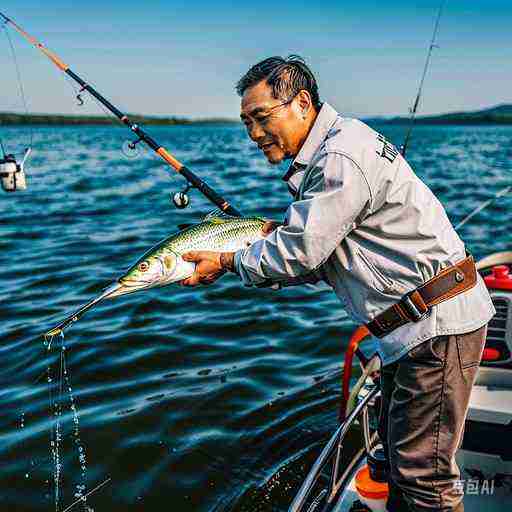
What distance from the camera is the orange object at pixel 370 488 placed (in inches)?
160

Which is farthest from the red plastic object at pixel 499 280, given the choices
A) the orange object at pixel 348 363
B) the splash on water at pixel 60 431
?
the splash on water at pixel 60 431

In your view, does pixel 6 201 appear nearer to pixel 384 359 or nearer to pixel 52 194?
pixel 52 194

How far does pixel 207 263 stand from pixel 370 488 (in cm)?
192

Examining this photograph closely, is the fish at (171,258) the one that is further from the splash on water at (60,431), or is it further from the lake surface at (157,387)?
the lake surface at (157,387)

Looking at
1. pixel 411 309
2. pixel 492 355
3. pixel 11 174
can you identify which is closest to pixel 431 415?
pixel 411 309

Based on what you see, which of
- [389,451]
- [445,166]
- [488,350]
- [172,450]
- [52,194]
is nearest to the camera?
[389,451]

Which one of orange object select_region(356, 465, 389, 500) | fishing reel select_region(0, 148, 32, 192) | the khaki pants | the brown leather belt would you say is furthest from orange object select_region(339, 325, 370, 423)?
fishing reel select_region(0, 148, 32, 192)

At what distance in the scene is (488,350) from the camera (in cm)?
484

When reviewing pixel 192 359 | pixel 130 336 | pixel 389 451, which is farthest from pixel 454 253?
pixel 130 336

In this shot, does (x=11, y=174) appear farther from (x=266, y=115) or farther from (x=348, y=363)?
(x=266, y=115)

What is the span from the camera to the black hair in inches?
124

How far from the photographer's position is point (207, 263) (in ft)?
11.5

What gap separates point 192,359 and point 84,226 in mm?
9994

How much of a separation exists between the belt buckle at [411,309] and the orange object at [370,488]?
1.66 meters
